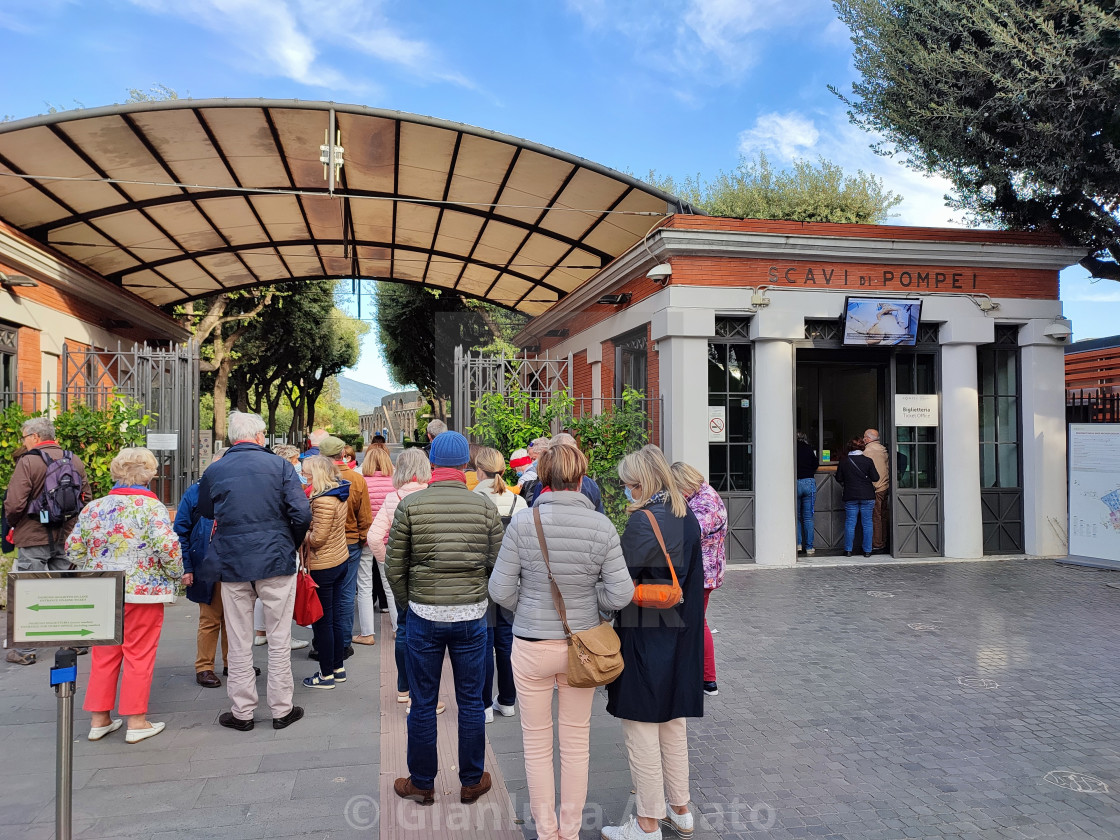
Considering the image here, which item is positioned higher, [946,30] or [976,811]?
[946,30]

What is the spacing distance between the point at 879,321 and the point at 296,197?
934cm

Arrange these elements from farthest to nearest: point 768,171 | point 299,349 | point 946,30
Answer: point 299,349 < point 768,171 < point 946,30

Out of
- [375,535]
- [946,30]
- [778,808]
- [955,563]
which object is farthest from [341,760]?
[946,30]

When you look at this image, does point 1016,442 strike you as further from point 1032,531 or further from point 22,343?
point 22,343

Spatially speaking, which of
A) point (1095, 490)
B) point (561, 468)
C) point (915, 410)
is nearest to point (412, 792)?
point (561, 468)

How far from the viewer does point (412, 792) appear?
3.84 meters

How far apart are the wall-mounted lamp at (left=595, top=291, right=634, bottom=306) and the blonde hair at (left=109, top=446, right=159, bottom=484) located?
8.64 metres

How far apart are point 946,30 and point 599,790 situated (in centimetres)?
1127

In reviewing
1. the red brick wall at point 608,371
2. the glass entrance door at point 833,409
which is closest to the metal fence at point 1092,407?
the glass entrance door at point 833,409

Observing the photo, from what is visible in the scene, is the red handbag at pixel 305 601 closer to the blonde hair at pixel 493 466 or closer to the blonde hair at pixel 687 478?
the blonde hair at pixel 493 466

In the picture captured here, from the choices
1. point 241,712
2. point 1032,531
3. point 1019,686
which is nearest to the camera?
point 241,712

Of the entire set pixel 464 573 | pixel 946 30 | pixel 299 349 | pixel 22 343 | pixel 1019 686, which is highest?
pixel 946 30

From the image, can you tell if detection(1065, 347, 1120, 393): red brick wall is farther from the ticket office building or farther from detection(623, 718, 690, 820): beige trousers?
detection(623, 718, 690, 820): beige trousers

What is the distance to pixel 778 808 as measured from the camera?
12.4 feet
